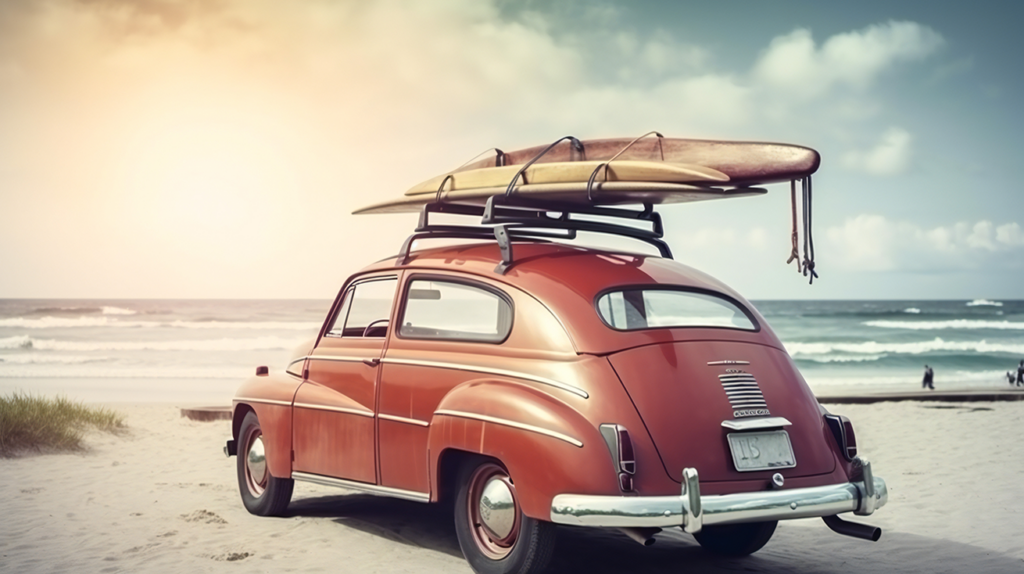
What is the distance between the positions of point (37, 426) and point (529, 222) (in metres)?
8.04

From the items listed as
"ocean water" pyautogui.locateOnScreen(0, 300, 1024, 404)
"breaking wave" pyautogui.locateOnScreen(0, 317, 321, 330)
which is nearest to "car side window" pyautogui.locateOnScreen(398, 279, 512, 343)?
"ocean water" pyautogui.locateOnScreen(0, 300, 1024, 404)

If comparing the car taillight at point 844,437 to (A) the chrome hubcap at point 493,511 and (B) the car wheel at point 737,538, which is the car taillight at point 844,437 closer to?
(B) the car wheel at point 737,538

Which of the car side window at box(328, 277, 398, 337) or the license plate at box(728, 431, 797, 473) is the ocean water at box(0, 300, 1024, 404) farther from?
the license plate at box(728, 431, 797, 473)

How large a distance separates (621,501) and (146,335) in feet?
136

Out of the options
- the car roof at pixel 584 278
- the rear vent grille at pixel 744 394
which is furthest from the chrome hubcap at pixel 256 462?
the rear vent grille at pixel 744 394

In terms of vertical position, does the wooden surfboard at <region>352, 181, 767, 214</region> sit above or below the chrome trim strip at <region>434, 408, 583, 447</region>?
above

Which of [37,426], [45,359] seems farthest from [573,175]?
[45,359]

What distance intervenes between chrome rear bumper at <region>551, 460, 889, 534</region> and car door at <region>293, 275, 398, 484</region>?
2.00 m

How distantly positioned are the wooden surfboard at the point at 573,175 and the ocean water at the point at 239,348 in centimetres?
1292

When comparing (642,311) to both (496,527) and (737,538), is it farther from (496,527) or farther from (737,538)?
(496,527)

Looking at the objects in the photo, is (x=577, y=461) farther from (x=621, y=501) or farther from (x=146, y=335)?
(x=146, y=335)

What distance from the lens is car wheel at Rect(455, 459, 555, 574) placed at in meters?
5.13

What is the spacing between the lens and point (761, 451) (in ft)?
17.1

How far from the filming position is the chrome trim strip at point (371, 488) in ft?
19.3
